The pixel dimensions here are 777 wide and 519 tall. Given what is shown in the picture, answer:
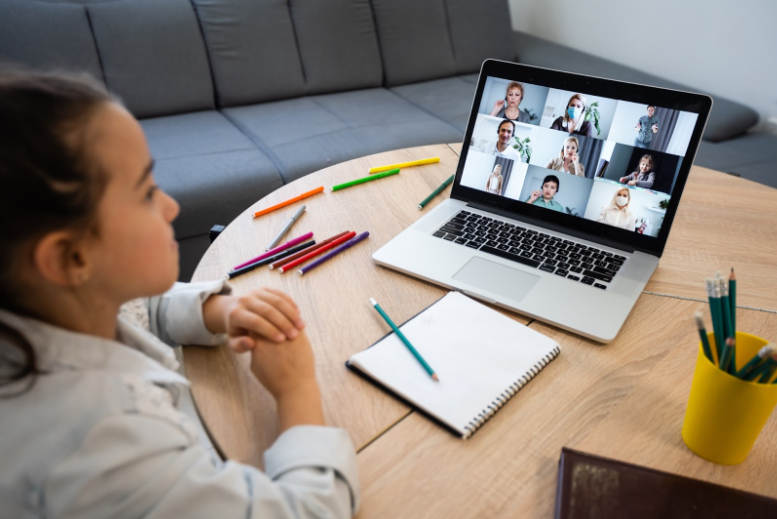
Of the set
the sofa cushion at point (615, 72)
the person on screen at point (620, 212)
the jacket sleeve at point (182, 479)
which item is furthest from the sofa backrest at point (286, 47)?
the jacket sleeve at point (182, 479)

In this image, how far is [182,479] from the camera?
0.50 metres

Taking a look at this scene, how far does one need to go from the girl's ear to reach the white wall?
8.28 ft

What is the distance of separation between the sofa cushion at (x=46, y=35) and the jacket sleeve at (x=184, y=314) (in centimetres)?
138

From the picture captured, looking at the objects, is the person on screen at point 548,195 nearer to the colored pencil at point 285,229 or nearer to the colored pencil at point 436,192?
the colored pencil at point 436,192

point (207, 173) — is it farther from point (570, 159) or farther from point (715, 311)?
point (715, 311)

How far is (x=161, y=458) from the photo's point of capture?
511 mm

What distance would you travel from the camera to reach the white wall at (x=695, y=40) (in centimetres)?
225

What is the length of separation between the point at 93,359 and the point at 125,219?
134mm

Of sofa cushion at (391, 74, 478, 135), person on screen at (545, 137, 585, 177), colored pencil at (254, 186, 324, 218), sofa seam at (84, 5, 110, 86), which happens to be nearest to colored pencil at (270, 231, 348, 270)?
colored pencil at (254, 186, 324, 218)

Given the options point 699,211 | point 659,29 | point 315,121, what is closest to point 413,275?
point 699,211

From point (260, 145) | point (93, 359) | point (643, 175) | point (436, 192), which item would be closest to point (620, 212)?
Result: point (643, 175)

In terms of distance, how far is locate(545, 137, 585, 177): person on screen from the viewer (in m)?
0.97

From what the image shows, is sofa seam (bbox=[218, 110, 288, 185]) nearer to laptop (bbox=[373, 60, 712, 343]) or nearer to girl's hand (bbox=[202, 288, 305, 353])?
laptop (bbox=[373, 60, 712, 343])

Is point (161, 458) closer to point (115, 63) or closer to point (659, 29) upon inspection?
point (115, 63)
